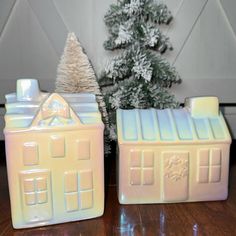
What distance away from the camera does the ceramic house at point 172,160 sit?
545 mm

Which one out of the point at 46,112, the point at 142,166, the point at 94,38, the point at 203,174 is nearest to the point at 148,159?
the point at 142,166

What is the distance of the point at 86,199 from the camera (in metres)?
0.50

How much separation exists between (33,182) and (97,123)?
0.15m

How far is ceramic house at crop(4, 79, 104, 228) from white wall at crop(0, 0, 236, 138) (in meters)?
0.42

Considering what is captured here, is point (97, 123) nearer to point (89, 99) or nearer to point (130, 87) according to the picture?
point (89, 99)

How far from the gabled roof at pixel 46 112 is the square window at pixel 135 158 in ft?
A: 0.35

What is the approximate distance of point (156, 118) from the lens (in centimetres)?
58

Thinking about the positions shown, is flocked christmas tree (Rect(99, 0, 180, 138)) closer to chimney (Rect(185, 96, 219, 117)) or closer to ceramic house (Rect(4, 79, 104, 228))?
chimney (Rect(185, 96, 219, 117))

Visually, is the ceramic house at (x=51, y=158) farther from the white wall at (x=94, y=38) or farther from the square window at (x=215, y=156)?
the white wall at (x=94, y=38)

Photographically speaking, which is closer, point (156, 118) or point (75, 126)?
point (75, 126)

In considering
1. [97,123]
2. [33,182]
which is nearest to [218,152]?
[97,123]

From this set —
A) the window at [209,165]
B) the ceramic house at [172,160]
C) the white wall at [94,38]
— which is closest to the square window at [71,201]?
the ceramic house at [172,160]

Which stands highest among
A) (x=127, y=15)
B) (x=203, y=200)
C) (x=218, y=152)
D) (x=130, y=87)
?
(x=127, y=15)

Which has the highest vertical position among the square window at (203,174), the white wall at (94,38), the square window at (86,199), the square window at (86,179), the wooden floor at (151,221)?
the white wall at (94,38)
